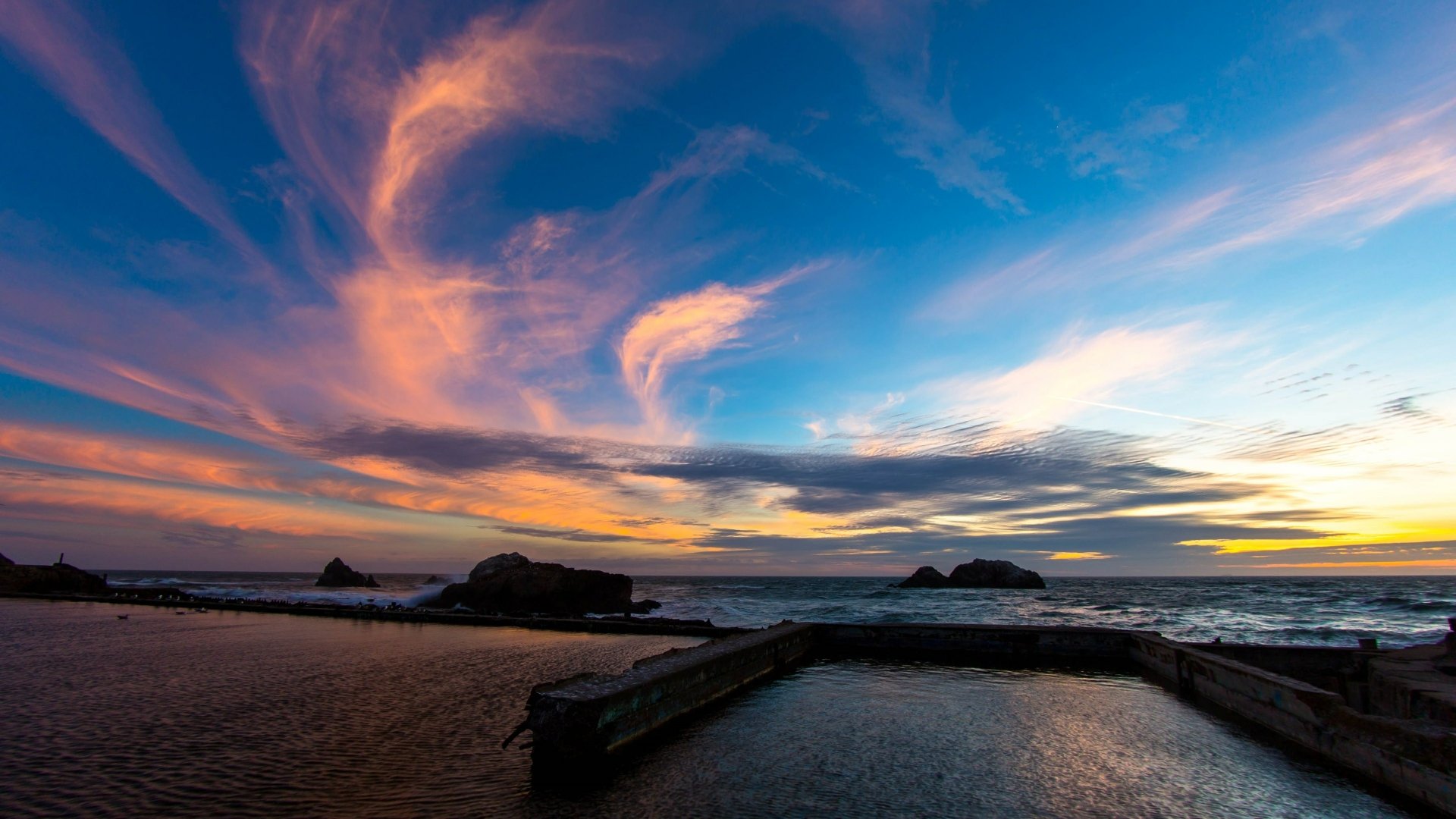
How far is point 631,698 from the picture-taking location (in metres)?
9.59

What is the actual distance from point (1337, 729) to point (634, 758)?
33.2 ft

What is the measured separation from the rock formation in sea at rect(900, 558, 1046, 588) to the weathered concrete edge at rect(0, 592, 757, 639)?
9827 cm

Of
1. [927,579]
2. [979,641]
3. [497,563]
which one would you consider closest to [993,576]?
[927,579]

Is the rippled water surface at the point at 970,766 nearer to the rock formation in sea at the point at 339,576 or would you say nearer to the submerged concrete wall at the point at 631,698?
the submerged concrete wall at the point at 631,698

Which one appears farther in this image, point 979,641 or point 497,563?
point 497,563

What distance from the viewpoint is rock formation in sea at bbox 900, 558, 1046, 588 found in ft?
358

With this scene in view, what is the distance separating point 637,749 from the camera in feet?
30.3

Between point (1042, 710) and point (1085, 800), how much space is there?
208 inches

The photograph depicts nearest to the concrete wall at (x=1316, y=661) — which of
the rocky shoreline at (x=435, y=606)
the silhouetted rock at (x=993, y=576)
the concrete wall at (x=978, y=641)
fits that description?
the concrete wall at (x=978, y=641)

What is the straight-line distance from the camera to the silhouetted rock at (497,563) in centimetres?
4794

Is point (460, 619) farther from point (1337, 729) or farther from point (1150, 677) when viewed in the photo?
point (1337, 729)

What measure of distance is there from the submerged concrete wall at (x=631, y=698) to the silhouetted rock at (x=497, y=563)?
3652 cm

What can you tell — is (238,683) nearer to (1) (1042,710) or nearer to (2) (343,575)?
(1) (1042,710)

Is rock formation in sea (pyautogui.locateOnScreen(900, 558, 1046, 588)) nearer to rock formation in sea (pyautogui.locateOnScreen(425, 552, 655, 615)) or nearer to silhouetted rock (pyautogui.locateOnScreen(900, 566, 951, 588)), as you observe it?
silhouetted rock (pyautogui.locateOnScreen(900, 566, 951, 588))
